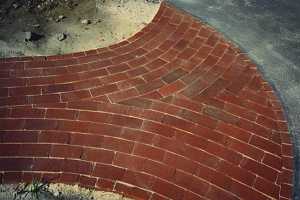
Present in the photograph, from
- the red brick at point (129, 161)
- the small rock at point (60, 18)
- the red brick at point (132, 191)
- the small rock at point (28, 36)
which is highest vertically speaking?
the small rock at point (60, 18)

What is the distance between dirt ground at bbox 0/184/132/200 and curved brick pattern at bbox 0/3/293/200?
0.06m

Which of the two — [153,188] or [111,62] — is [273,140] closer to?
[153,188]

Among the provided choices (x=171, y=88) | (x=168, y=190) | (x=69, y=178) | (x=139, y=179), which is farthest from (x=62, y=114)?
(x=168, y=190)

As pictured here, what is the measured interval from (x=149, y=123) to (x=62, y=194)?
3.39 feet

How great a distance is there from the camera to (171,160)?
3506 millimetres

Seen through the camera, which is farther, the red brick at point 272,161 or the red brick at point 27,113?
the red brick at point 27,113

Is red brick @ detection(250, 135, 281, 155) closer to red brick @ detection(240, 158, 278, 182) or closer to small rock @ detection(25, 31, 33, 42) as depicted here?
red brick @ detection(240, 158, 278, 182)

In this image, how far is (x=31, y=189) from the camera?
3.18 metres

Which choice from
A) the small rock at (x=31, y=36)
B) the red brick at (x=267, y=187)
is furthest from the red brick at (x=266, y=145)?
the small rock at (x=31, y=36)

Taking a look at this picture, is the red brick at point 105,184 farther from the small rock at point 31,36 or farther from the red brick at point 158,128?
the small rock at point 31,36

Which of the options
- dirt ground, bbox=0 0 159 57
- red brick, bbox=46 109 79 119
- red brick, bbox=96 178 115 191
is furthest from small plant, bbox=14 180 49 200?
dirt ground, bbox=0 0 159 57

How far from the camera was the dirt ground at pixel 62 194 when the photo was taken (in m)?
3.12

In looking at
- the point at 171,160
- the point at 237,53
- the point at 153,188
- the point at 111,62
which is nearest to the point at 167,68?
the point at 111,62

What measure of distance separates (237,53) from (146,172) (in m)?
2.06
